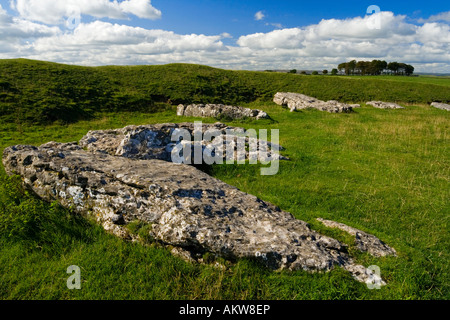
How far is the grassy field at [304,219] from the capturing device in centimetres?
484

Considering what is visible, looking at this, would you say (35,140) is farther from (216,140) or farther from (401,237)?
(401,237)

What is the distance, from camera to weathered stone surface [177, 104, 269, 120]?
28000mm

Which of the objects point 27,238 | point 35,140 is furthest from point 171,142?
point 35,140

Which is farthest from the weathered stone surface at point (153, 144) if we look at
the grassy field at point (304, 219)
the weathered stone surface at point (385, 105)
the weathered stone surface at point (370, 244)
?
the weathered stone surface at point (385, 105)

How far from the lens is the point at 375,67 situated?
131125mm

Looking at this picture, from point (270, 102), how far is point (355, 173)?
32.7 m

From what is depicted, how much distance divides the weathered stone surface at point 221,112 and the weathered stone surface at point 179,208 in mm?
20362
